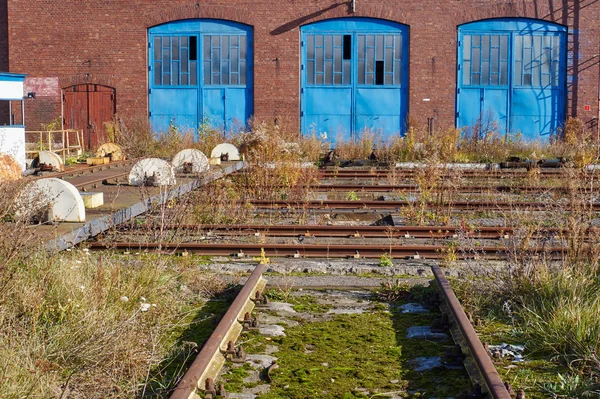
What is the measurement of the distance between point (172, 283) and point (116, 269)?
0.98m

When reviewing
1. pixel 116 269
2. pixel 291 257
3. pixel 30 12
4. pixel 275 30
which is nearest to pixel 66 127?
pixel 30 12

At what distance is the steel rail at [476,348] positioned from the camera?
505 centimetres

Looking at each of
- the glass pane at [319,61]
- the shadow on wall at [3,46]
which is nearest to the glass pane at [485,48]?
the glass pane at [319,61]

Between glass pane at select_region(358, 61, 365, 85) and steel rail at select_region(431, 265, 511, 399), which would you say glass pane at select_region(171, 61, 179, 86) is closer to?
glass pane at select_region(358, 61, 365, 85)

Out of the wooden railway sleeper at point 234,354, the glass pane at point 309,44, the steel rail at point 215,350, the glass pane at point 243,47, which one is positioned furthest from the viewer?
the glass pane at point 243,47

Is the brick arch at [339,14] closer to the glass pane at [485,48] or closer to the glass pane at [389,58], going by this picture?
the glass pane at [389,58]

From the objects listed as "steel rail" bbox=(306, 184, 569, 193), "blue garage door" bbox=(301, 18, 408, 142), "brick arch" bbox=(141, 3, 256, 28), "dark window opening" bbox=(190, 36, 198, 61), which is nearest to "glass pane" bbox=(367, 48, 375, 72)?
"blue garage door" bbox=(301, 18, 408, 142)

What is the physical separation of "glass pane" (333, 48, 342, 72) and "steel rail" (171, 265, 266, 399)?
24337mm

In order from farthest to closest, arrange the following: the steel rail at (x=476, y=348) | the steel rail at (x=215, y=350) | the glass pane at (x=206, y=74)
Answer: the glass pane at (x=206, y=74) → the steel rail at (x=215, y=350) → the steel rail at (x=476, y=348)

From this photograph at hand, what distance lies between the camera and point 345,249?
10.5m

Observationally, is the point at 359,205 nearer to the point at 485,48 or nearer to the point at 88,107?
the point at 485,48

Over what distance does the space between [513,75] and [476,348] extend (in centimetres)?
2715

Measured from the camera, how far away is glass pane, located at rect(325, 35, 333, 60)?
104 feet

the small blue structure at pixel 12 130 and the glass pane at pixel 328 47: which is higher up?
the glass pane at pixel 328 47
